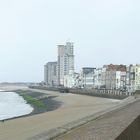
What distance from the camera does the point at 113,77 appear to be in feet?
499

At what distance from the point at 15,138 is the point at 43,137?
487 inches

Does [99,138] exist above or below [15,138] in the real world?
above

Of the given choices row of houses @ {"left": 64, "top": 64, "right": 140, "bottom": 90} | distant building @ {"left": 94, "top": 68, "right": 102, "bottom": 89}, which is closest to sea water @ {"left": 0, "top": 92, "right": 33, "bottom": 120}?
row of houses @ {"left": 64, "top": 64, "right": 140, "bottom": 90}

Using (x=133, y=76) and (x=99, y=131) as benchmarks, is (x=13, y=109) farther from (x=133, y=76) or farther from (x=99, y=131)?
(x=133, y=76)

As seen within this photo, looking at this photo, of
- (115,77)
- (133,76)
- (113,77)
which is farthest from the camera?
(113,77)

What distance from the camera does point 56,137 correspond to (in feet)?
33.1

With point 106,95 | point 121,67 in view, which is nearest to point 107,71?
point 121,67

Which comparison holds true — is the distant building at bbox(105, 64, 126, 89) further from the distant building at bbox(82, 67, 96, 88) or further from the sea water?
the sea water

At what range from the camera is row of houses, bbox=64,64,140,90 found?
126 meters

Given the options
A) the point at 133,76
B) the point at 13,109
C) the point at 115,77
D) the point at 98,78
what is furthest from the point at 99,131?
the point at 98,78

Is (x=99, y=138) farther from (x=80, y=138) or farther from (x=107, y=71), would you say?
(x=107, y=71)

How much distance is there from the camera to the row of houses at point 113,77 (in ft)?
414

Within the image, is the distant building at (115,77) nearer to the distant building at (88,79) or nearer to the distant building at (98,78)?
the distant building at (98,78)

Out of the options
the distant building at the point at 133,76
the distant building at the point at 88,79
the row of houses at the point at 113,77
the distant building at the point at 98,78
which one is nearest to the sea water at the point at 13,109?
the row of houses at the point at 113,77
